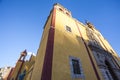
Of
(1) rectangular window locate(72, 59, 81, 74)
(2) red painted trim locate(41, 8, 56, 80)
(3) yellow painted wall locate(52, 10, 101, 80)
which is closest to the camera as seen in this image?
(2) red painted trim locate(41, 8, 56, 80)

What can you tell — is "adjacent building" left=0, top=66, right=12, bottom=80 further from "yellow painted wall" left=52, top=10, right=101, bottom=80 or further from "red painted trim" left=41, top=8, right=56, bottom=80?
"red painted trim" left=41, top=8, right=56, bottom=80

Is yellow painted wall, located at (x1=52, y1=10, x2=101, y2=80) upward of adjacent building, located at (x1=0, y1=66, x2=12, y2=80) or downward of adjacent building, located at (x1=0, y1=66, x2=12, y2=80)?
→ downward

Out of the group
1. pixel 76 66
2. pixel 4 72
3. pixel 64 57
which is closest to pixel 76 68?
pixel 76 66

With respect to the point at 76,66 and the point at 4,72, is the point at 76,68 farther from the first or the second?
the point at 4,72

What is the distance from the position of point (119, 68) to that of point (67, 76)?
32.4 feet

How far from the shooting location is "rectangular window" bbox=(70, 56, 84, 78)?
7.71m

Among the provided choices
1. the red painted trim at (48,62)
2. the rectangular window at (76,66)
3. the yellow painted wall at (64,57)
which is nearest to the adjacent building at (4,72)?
the yellow painted wall at (64,57)

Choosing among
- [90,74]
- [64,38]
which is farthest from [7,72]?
[90,74]

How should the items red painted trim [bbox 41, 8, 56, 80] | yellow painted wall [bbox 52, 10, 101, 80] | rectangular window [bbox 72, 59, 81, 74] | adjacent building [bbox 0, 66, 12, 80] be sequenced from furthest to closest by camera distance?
adjacent building [bbox 0, 66, 12, 80], rectangular window [bbox 72, 59, 81, 74], yellow painted wall [bbox 52, 10, 101, 80], red painted trim [bbox 41, 8, 56, 80]

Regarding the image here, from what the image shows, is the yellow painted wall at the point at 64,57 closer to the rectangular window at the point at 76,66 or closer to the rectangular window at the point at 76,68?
the rectangular window at the point at 76,68

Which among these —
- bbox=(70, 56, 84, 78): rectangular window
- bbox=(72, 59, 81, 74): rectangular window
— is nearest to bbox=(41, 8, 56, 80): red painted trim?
bbox=(70, 56, 84, 78): rectangular window

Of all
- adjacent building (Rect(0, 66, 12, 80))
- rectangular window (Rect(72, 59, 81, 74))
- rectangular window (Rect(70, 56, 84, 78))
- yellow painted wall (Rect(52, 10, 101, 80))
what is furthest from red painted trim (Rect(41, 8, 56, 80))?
adjacent building (Rect(0, 66, 12, 80))

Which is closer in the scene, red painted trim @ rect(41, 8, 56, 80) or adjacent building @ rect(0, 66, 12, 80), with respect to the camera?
red painted trim @ rect(41, 8, 56, 80)

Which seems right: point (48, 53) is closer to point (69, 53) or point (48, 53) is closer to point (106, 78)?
point (69, 53)
